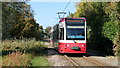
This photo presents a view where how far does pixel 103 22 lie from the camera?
2270 cm

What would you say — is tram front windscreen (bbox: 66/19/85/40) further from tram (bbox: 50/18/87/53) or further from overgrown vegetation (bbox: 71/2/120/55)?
overgrown vegetation (bbox: 71/2/120/55)

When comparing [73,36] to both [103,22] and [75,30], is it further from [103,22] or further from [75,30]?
[103,22]

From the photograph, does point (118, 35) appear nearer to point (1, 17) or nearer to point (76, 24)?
point (76, 24)

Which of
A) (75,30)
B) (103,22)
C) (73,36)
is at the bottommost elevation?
(73,36)

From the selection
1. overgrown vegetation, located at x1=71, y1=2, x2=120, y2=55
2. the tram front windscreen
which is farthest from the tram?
overgrown vegetation, located at x1=71, y1=2, x2=120, y2=55

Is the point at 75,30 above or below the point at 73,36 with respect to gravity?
above

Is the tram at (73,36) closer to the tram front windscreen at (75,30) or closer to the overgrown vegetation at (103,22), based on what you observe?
the tram front windscreen at (75,30)

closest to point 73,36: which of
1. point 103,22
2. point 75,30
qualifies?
point 75,30

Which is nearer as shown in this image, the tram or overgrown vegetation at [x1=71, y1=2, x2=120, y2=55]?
overgrown vegetation at [x1=71, y1=2, x2=120, y2=55]

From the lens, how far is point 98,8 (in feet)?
83.3

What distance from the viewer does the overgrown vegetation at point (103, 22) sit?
16.8 meters

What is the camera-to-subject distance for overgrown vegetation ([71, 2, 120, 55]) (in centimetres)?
1680

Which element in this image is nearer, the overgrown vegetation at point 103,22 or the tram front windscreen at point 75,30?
the overgrown vegetation at point 103,22

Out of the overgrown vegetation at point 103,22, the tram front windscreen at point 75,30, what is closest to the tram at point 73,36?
the tram front windscreen at point 75,30
